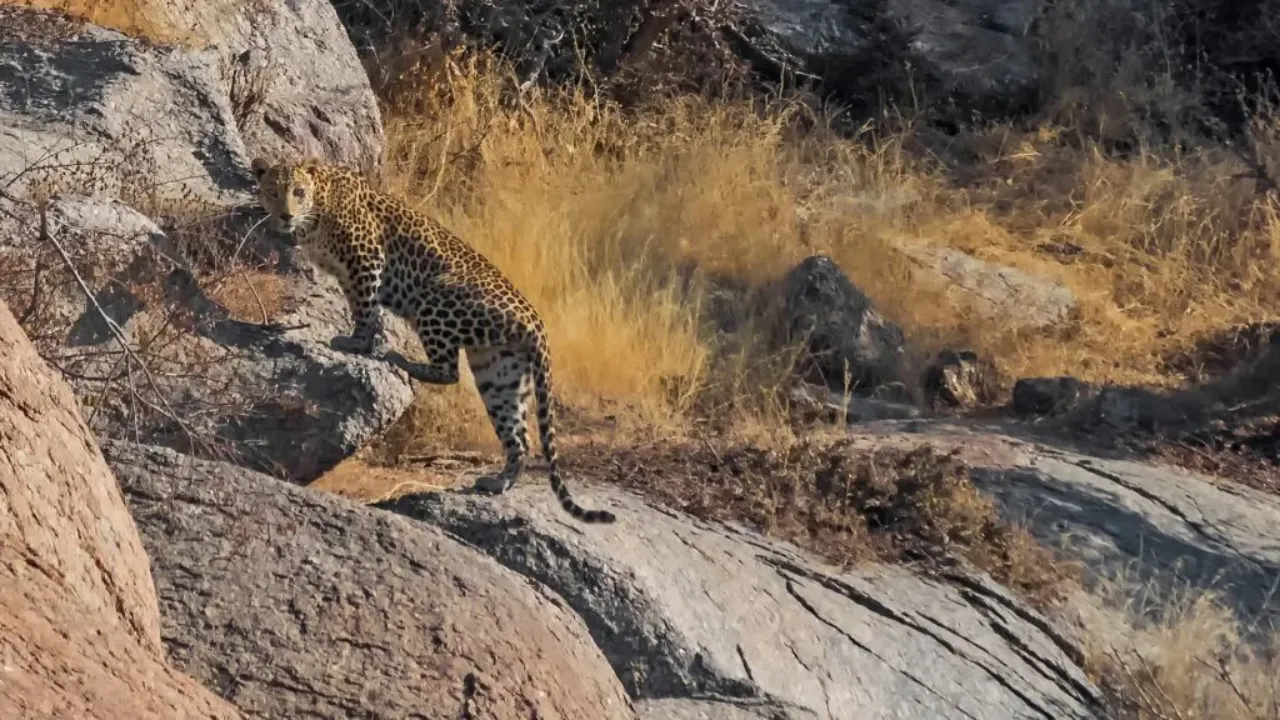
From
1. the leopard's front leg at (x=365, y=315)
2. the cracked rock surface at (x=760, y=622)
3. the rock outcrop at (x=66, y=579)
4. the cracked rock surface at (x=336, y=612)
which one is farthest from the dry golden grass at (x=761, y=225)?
the rock outcrop at (x=66, y=579)

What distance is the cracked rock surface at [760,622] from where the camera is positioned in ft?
21.2

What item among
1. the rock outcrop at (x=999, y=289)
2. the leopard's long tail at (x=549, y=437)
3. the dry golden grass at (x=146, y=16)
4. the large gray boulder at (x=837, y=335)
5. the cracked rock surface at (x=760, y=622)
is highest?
the dry golden grass at (x=146, y=16)

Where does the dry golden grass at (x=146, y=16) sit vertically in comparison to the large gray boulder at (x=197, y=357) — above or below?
above

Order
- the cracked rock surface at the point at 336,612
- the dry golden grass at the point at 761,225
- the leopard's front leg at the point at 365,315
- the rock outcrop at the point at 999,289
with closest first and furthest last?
1. the cracked rock surface at the point at 336,612
2. the leopard's front leg at the point at 365,315
3. the dry golden grass at the point at 761,225
4. the rock outcrop at the point at 999,289

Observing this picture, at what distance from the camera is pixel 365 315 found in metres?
8.32

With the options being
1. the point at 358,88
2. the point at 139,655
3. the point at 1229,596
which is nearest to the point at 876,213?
the point at 358,88

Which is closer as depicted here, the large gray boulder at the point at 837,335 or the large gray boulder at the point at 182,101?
the large gray boulder at the point at 182,101

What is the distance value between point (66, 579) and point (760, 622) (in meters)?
3.34

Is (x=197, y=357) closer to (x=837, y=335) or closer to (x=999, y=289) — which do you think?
(x=837, y=335)

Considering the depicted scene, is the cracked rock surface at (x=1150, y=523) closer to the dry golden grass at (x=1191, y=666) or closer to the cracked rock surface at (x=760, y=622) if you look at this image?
the dry golden grass at (x=1191, y=666)

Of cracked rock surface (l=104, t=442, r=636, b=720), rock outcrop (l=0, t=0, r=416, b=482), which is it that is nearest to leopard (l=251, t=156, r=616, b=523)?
rock outcrop (l=0, t=0, r=416, b=482)

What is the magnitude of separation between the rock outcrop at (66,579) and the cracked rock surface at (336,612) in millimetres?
236

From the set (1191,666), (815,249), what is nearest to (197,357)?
(1191,666)

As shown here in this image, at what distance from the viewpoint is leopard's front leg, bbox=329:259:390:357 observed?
8.23m
